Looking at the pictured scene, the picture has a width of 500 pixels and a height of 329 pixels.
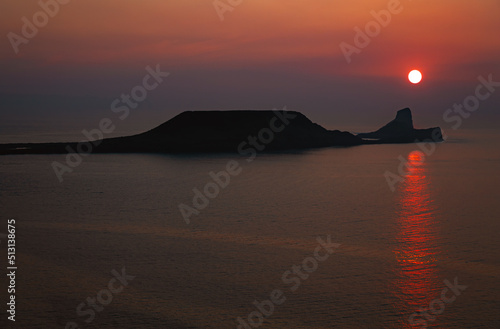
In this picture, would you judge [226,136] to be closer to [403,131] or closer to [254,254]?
[403,131]

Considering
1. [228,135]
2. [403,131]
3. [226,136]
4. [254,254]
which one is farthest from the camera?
[403,131]

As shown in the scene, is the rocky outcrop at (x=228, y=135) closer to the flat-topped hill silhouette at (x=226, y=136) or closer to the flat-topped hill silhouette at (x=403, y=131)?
the flat-topped hill silhouette at (x=226, y=136)

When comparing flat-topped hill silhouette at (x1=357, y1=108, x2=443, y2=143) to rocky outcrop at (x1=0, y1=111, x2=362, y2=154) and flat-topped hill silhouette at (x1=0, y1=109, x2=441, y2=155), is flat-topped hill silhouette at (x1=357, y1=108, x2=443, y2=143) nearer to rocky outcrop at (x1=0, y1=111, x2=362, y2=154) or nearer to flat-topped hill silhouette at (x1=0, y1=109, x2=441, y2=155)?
flat-topped hill silhouette at (x1=0, y1=109, x2=441, y2=155)

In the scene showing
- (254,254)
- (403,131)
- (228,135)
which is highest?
(403,131)

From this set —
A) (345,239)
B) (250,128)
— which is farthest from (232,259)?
(250,128)

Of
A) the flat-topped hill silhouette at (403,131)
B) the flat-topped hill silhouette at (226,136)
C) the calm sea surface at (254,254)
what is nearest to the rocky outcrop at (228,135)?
the flat-topped hill silhouette at (226,136)

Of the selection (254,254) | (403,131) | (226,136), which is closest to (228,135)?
(226,136)
